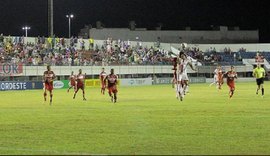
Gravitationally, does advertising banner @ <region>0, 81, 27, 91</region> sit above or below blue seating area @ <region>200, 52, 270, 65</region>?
below

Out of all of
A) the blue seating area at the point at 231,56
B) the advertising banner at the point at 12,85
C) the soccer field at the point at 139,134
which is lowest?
the soccer field at the point at 139,134

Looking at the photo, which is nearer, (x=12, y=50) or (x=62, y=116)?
(x=62, y=116)

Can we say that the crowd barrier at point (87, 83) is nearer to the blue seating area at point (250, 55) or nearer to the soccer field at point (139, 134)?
the blue seating area at point (250, 55)

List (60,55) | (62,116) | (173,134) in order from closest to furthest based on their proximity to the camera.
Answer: (173,134) → (62,116) → (60,55)

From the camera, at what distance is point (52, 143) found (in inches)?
558

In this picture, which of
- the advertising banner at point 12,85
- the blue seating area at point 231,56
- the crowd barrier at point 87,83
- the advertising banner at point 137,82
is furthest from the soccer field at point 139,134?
the blue seating area at point 231,56

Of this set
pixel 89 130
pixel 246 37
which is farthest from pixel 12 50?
pixel 246 37

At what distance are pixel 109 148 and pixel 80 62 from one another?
55793mm

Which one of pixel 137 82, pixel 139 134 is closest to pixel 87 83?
pixel 137 82

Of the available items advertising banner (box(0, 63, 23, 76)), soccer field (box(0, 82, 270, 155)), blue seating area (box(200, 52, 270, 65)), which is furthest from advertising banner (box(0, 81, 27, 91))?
blue seating area (box(200, 52, 270, 65))

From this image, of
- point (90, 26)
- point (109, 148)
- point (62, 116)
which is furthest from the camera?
point (90, 26)

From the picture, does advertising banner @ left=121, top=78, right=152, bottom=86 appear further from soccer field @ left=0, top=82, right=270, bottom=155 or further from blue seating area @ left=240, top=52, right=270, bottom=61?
soccer field @ left=0, top=82, right=270, bottom=155

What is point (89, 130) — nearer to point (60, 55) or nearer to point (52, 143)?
point (52, 143)

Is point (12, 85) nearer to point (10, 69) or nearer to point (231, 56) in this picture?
point (10, 69)
